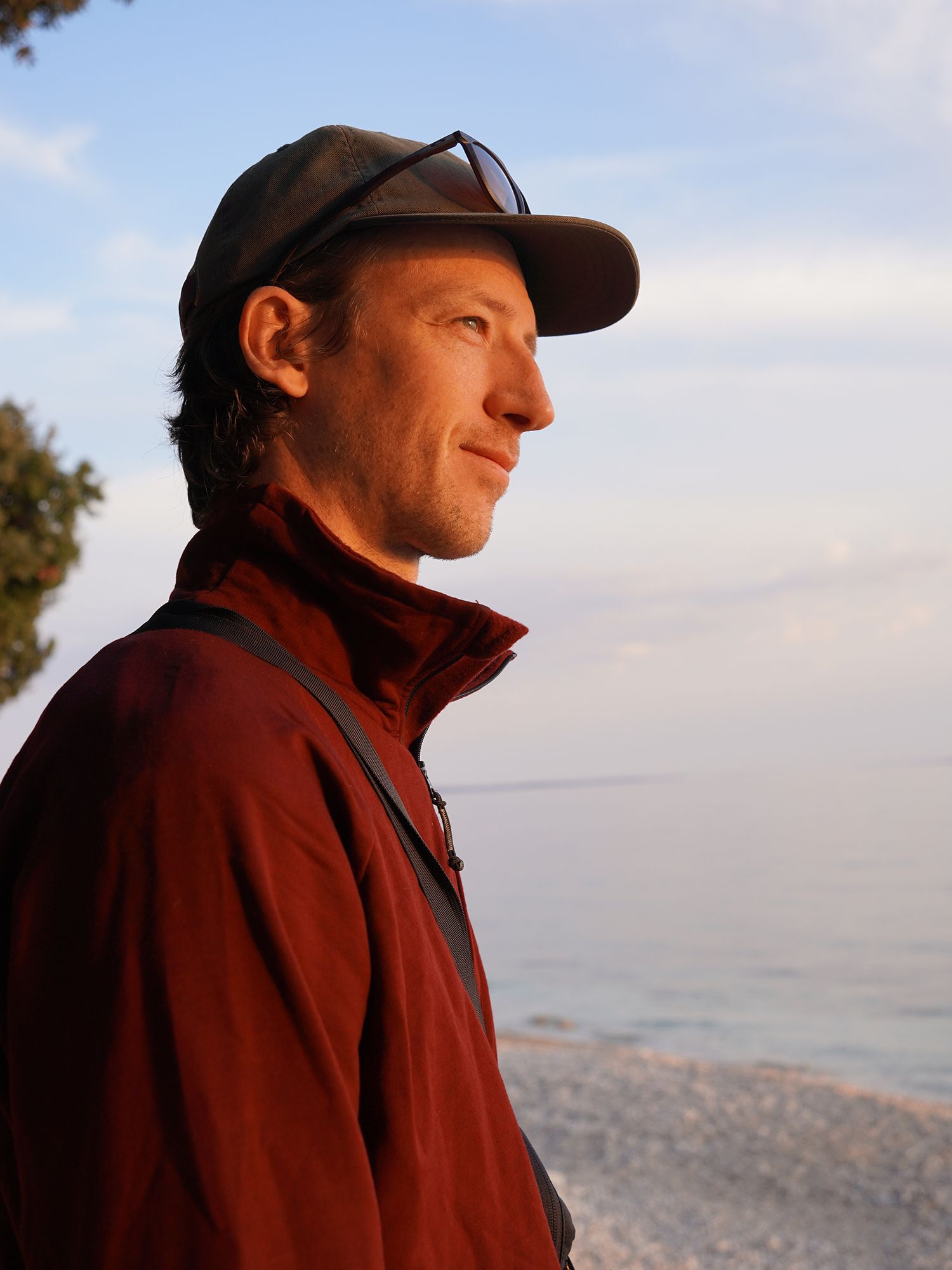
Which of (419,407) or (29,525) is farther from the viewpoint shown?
(29,525)

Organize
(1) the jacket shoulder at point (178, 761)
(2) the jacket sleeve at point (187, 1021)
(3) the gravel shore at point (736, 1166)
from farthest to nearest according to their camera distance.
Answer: (3) the gravel shore at point (736, 1166), (1) the jacket shoulder at point (178, 761), (2) the jacket sleeve at point (187, 1021)

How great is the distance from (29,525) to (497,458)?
8.96 meters

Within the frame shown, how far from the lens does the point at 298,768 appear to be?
1.32 m

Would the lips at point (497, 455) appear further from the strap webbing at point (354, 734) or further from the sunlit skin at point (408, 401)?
the strap webbing at point (354, 734)

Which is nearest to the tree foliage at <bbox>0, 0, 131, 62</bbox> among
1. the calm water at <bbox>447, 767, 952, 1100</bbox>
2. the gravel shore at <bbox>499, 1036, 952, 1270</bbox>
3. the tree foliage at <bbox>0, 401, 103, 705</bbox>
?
the tree foliage at <bbox>0, 401, 103, 705</bbox>

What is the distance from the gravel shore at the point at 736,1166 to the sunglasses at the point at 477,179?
656cm

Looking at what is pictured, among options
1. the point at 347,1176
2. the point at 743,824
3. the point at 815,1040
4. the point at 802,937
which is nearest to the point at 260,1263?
the point at 347,1176

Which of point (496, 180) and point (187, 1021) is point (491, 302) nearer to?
point (496, 180)

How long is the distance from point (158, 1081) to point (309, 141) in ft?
5.14

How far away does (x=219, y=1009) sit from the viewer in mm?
1148

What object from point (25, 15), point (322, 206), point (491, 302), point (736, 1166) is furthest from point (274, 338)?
point (736, 1166)

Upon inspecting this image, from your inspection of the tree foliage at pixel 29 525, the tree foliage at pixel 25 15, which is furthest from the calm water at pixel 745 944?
the tree foliage at pixel 25 15

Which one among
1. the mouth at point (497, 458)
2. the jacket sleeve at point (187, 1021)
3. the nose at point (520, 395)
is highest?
the nose at point (520, 395)

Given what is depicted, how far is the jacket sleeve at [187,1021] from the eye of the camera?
1089 mm
